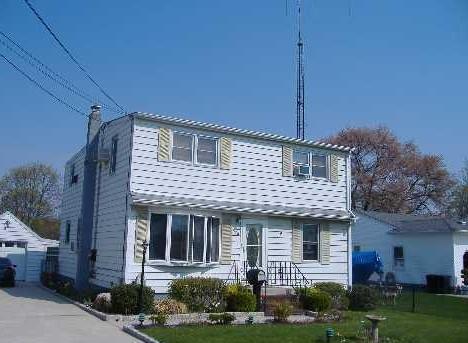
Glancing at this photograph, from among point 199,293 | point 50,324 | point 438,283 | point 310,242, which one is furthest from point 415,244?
point 50,324

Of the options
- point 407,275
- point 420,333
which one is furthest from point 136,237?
point 407,275

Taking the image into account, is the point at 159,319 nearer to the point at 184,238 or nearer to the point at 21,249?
the point at 184,238

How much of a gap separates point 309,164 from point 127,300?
967 centimetres

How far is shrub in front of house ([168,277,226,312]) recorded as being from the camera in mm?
15953

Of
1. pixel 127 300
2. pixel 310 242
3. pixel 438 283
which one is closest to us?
pixel 127 300

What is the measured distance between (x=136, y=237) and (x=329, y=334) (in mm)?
7390

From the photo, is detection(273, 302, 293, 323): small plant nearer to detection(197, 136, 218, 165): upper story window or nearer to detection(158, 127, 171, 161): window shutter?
detection(197, 136, 218, 165): upper story window

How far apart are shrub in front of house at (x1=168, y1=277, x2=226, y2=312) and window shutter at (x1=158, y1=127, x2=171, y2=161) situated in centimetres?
410

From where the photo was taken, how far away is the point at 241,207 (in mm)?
18719

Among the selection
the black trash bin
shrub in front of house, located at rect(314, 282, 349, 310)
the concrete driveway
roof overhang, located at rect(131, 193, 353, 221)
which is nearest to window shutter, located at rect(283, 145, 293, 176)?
roof overhang, located at rect(131, 193, 353, 221)

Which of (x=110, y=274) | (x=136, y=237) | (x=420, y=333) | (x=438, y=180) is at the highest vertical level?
(x=438, y=180)

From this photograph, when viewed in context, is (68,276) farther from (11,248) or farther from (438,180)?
(438,180)

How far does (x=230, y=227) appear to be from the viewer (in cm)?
1858

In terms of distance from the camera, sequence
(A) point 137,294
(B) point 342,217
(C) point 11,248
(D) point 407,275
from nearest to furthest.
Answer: (A) point 137,294
(B) point 342,217
(C) point 11,248
(D) point 407,275
